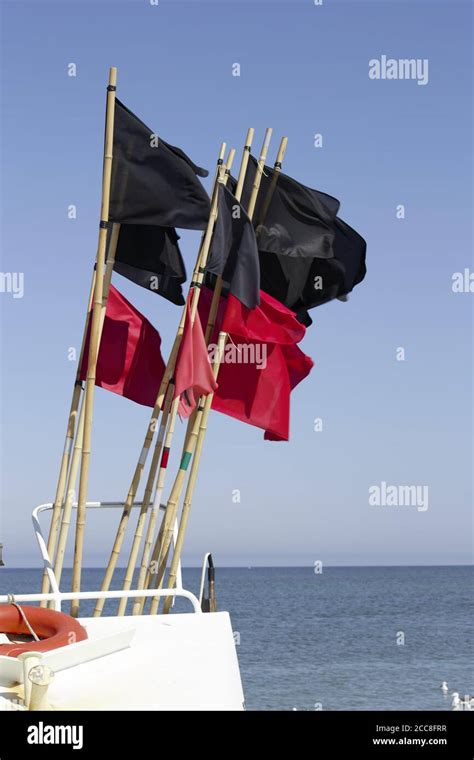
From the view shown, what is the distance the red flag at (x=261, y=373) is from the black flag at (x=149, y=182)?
1450mm

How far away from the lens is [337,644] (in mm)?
57844

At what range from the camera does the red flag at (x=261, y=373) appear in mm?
12883

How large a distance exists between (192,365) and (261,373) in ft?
5.56

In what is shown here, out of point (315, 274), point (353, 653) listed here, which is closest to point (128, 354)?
point (315, 274)

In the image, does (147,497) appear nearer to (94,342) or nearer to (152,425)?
(152,425)

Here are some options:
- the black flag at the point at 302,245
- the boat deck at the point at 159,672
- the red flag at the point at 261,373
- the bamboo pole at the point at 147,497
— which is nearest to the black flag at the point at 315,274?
the black flag at the point at 302,245

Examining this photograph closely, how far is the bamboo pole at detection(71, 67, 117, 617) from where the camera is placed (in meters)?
10.7

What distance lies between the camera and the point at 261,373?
1298 cm

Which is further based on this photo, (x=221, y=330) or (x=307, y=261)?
(x=307, y=261)
